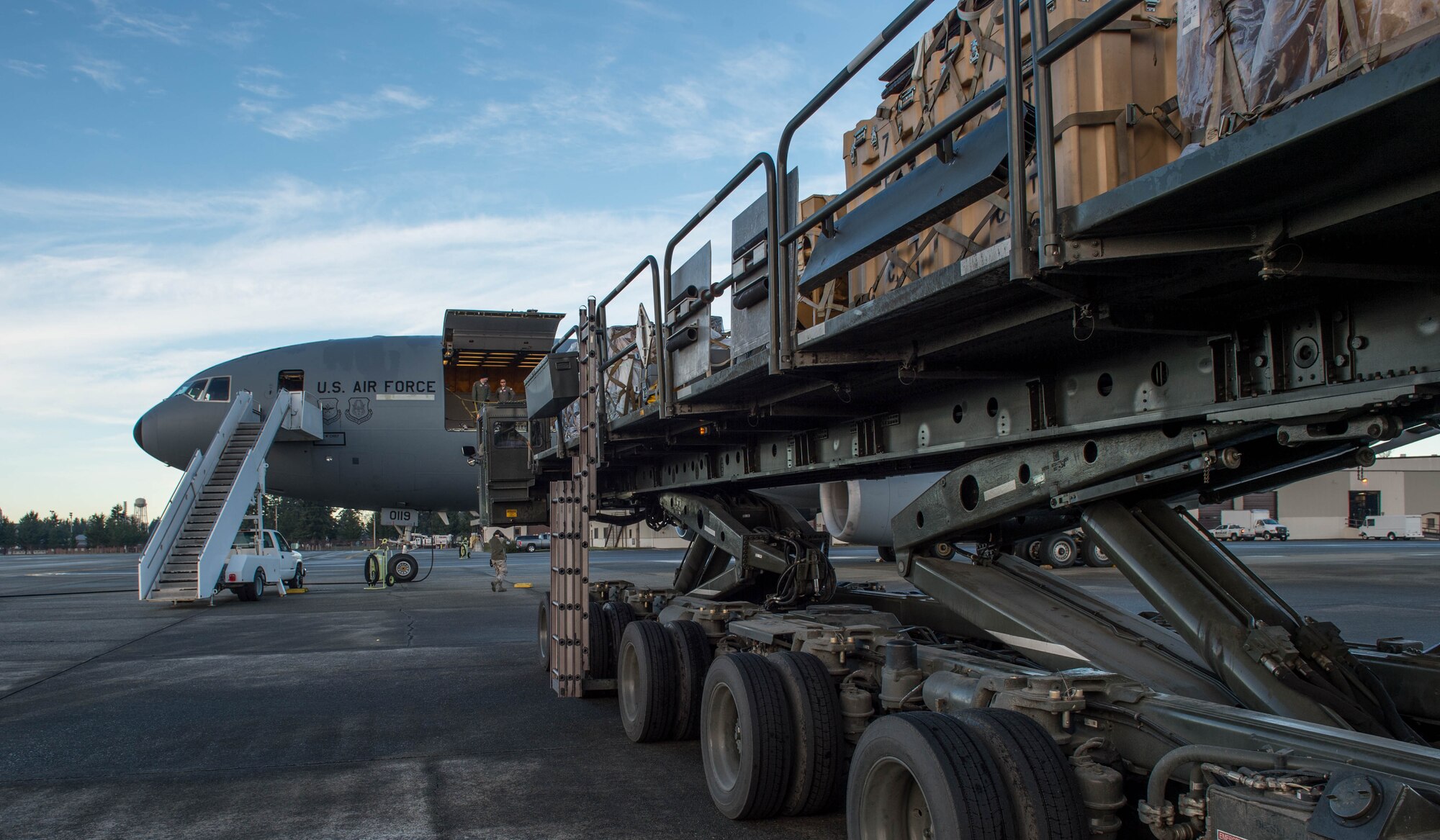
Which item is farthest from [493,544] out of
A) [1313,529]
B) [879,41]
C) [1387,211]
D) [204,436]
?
[1313,529]

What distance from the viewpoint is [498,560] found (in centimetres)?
2330

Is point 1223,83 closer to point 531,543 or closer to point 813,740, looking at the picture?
point 813,740

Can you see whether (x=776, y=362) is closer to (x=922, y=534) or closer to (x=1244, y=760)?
→ (x=922, y=534)

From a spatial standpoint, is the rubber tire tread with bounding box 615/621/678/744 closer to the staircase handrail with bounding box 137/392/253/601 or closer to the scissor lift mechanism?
the scissor lift mechanism

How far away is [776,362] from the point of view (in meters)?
4.64

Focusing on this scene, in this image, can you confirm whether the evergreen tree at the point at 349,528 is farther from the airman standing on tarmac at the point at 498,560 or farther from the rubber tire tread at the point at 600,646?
the rubber tire tread at the point at 600,646

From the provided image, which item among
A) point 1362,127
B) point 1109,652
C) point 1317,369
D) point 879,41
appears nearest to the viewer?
point 1362,127

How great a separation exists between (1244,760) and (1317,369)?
4.29 ft

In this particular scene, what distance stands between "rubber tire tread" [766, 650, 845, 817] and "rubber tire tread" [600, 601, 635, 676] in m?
3.80

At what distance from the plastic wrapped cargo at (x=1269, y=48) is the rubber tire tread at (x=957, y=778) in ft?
6.85

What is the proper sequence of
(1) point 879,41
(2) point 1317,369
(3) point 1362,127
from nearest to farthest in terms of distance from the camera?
(3) point 1362,127
(2) point 1317,369
(1) point 879,41

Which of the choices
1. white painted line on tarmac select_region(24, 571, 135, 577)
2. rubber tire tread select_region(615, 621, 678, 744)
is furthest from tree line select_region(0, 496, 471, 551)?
rubber tire tread select_region(615, 621, 678, 744)

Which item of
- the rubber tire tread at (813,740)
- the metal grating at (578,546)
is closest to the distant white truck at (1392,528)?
the metal grating at (578,546)

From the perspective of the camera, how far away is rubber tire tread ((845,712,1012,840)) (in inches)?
129
